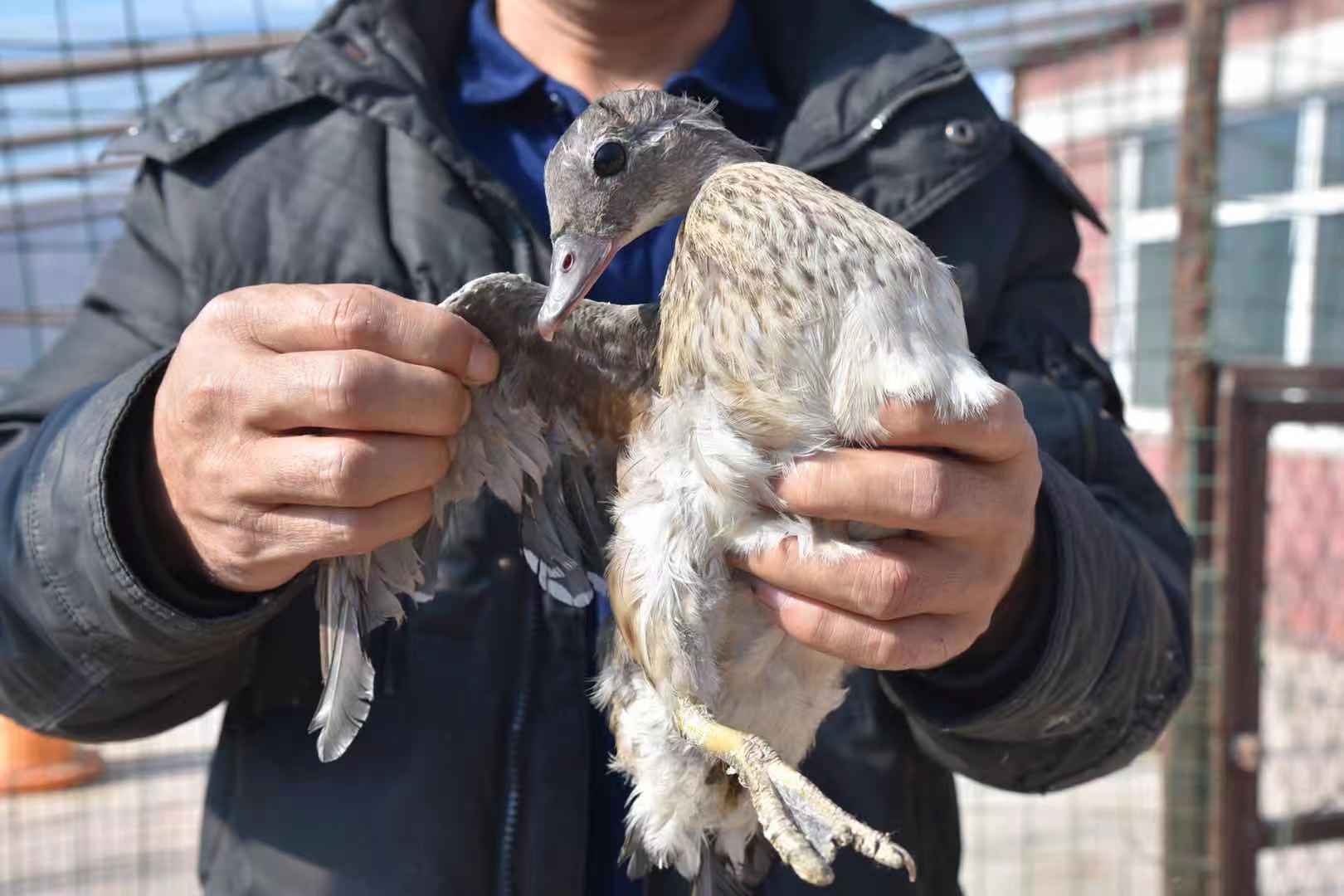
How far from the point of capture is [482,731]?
77.2 inches

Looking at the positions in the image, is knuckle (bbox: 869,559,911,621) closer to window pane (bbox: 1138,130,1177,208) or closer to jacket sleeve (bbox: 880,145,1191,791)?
jacket sleeve (bbox: 880,145,1191,791)

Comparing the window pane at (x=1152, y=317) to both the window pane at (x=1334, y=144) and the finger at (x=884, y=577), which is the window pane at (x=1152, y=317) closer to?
the window pane at (x=1334, y=144)

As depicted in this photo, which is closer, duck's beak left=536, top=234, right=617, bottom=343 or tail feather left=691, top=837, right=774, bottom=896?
duck's beak left=536, top=234, right=617, bottom=343

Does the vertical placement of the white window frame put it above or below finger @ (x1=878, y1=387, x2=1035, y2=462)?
below

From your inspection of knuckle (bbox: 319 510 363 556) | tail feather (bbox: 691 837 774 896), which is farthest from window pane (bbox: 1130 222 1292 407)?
knuckle (bbox: 319 510 363 556)

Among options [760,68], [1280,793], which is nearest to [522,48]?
[760,68]

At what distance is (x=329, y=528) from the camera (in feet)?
5.03

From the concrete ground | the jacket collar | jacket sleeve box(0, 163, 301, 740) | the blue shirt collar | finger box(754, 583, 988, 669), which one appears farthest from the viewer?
the concrete ground

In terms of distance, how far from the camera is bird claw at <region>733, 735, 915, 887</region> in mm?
1492

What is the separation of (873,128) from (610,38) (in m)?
0.61

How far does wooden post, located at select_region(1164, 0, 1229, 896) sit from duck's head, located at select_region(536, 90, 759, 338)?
2774mm

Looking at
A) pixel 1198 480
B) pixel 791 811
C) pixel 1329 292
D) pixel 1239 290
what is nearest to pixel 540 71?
pixel 791 811

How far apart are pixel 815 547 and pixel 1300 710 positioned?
6881 millimetres

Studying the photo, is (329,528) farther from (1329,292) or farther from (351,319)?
(1329,292)
